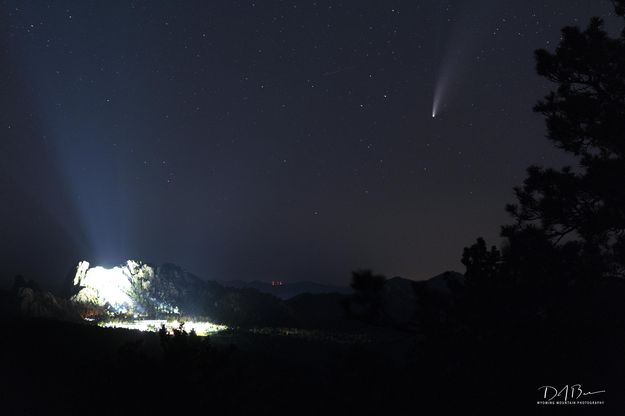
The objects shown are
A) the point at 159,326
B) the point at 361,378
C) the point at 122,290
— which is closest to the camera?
the point at 361,378

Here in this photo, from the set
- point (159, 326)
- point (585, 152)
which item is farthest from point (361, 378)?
point (159, 326)

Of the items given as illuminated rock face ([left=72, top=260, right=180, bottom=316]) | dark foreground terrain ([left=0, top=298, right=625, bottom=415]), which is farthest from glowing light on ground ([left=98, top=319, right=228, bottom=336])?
dark foreground terrain ([left=0, top=298, right=625, bottom=415])

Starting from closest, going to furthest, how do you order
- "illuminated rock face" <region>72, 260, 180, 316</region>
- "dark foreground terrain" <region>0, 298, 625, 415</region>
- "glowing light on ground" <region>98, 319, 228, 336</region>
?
"dark foreground terrain" <region>0, 298, 625, 415</region>, "glowing light on ground" <region>98, 319, 228, 336</region>, "illuminated rock face" <region>72, 260, 180, 316</region>

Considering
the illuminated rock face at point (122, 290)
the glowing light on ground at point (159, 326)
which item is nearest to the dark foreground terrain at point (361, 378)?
the glowing light on ground at point (159, 326)

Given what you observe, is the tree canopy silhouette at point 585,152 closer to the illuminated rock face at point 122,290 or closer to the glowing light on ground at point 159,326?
the glowing light on ground at point 159,326

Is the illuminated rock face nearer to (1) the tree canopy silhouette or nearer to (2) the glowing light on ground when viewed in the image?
(2) the glowing light on ground

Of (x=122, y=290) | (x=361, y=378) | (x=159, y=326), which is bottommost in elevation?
(x=159, y=326)

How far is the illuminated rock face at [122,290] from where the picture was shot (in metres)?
53.5

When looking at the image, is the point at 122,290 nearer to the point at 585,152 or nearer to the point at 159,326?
the point at 159,326

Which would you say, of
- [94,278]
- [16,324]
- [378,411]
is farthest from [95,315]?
[378,411]

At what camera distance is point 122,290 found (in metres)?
56.7

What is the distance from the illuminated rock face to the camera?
5353cm

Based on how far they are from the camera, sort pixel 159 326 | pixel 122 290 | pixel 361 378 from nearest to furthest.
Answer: pixel 361 378, pixel 159 326, pixel 122 290

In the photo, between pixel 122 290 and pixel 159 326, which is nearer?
pixel 159 326
